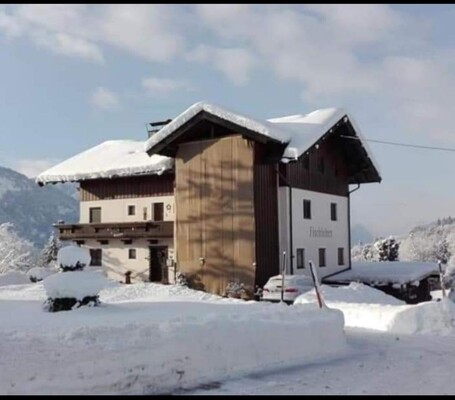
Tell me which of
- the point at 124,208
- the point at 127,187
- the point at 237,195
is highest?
the point at 127,187

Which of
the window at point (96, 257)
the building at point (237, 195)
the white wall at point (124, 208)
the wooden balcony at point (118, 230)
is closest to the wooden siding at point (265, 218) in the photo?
the building at point (237, 195)

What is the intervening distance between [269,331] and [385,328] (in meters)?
5.66

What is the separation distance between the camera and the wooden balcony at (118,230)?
3006 centimetres

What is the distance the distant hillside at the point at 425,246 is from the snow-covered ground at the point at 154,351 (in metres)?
70.0

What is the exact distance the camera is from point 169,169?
29641mm

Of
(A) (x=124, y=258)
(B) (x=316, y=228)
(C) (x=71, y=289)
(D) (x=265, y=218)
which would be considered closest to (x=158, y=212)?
(A) (x=124, y=258)

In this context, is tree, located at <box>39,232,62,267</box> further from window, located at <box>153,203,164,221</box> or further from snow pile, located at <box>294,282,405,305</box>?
snow pile, located at <box>294,282,405,305</box>

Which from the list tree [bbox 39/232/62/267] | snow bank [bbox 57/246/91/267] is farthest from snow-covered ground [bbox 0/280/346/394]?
tree [bbox 39/232/62/267]

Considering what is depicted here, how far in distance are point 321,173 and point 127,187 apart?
34.8 ft

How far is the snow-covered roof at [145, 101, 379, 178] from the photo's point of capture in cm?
2456

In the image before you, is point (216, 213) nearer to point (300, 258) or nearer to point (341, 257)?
point (300, 258)

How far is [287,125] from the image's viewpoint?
27.2 m

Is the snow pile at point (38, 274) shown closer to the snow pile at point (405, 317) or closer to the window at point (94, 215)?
the window at point (94, 215)

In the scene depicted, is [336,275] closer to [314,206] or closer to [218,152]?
[314,206]
